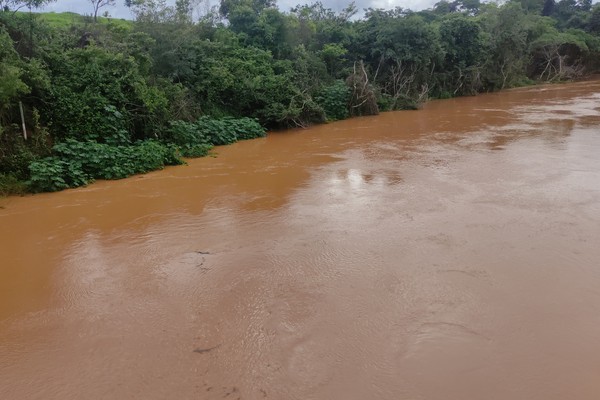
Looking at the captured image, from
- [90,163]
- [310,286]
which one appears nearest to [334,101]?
[90,163]

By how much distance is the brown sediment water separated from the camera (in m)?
3.42

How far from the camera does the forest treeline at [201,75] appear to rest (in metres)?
8.98

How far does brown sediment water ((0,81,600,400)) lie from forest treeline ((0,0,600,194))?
4.63 feet

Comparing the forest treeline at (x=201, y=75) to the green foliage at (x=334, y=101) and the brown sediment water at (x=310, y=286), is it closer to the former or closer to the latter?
the green foliage at (x=334, y=101)

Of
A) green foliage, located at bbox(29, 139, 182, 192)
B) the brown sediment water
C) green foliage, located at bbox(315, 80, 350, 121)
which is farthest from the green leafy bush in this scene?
green foliage, located at bbox(315, 80, 350, 121)

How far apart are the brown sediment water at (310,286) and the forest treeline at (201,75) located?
4.63 feet

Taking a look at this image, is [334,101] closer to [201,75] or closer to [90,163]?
[201,75]

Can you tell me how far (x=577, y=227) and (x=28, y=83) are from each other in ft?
31.4

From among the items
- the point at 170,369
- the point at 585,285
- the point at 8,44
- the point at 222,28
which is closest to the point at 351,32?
the point at 222,28

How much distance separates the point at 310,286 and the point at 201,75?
34.2 feet

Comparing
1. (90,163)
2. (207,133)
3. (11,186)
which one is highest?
(207,133)

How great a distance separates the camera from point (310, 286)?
15.5 feet

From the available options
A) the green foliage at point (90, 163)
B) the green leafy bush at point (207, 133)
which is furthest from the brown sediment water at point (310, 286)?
the green leafy bush at point (207, 133)

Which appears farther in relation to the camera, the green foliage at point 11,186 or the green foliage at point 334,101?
the green foliage at point 334,101
